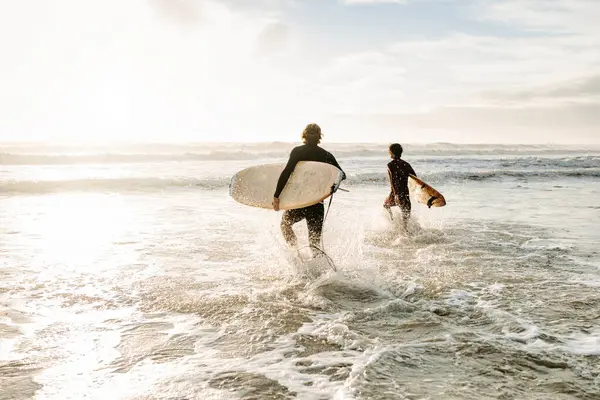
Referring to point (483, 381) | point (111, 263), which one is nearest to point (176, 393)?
point (483, 381)

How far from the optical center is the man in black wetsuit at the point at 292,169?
6.35 metres

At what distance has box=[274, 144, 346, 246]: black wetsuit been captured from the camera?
635 centimetres

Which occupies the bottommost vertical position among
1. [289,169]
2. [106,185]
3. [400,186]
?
[106,185]

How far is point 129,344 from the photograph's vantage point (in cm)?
416

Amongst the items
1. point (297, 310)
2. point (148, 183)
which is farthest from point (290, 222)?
point (148, 183)

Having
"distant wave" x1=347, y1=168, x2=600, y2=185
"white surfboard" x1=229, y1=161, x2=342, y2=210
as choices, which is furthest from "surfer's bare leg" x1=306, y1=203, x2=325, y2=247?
"distant wave" x1=347, y1=168, x2=600, y2=185

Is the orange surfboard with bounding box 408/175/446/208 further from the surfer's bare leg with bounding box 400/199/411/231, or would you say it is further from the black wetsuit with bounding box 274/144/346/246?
the black wetsuit with bounding box 274/144/346/246

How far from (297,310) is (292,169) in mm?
2035

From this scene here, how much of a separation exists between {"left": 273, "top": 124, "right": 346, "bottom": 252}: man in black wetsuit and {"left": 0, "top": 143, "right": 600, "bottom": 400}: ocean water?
0.43 metres

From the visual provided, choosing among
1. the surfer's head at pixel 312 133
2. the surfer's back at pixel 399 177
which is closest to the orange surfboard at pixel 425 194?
the surfer's back at pixel 399 177

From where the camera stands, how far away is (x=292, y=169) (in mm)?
6355

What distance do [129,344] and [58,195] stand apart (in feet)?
44.1

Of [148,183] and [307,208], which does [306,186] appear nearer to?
[307,208]

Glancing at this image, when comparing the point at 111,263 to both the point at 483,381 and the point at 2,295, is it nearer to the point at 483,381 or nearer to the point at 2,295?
the point at 2,295
